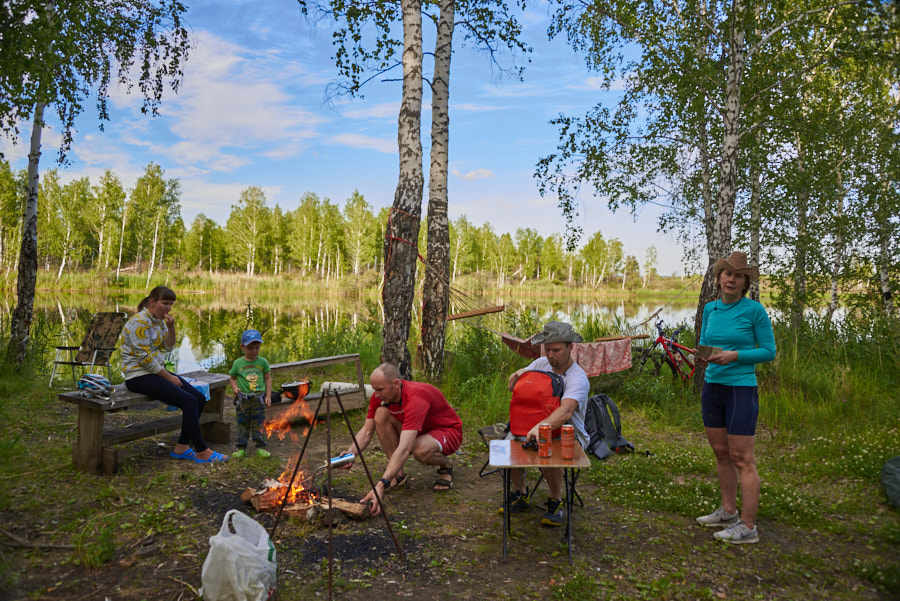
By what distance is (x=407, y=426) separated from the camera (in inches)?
140

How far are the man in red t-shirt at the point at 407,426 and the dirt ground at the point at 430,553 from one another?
0.21 meters

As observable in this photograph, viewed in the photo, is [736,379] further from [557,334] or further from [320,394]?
[320,394]

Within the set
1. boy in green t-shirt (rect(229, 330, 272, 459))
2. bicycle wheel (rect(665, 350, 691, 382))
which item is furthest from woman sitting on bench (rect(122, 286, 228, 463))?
bicycle wheel (rect(665, 350, 691, 382))

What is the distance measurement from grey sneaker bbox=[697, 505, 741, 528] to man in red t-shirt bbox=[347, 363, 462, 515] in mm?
1663

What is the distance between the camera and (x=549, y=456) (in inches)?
114

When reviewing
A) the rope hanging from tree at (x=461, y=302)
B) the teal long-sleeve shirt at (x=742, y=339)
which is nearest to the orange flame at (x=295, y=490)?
the teal long-sleeve shirt at (x=742, y=339)

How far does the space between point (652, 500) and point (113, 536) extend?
328cm

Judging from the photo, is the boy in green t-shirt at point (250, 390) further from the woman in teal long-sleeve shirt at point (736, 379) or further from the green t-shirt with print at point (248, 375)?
the woman in teal long-sleeve shirt at point (736, 379)

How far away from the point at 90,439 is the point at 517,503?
2.97 m

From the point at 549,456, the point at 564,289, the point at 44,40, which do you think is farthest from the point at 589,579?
the point at 564,289

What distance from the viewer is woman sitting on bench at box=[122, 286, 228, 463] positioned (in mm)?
4102

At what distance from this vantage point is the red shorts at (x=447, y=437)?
12.5 ft

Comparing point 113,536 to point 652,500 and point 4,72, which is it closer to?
point 4,72

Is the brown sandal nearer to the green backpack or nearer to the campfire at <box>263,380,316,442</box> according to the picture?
the green backpack
